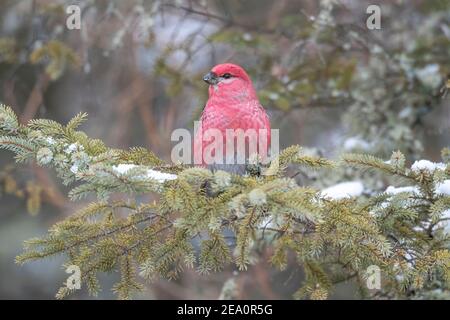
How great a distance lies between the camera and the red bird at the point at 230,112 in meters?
3.68

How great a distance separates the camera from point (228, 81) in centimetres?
400

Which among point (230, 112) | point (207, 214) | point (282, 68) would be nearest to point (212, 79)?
point (230, 112)

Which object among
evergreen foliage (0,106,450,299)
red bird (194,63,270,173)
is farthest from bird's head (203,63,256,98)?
evergreen foliage (0,106,450,299)

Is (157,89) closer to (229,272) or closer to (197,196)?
(229,272)

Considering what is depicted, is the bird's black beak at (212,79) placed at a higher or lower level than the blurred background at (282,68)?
lower

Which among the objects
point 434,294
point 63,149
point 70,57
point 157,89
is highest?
point 157,89

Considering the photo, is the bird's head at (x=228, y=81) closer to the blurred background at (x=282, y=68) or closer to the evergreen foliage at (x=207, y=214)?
the blurred background at (x=282, y=68)

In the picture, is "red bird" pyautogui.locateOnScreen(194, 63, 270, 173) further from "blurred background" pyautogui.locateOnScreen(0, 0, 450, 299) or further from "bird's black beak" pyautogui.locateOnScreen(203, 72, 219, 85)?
"blurred background" pyautogui.locateOnScreen(0, 0, 450, 299)

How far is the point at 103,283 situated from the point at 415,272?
18.6ft

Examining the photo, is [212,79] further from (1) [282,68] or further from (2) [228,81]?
(1) [282,68]

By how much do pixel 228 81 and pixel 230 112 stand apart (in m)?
0.31

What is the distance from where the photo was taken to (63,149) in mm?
2576

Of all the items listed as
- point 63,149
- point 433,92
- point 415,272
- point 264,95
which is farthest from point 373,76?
point 63,149

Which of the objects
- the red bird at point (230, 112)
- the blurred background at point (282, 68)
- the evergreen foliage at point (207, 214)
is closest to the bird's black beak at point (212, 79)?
the red bird at point (230, 112)
